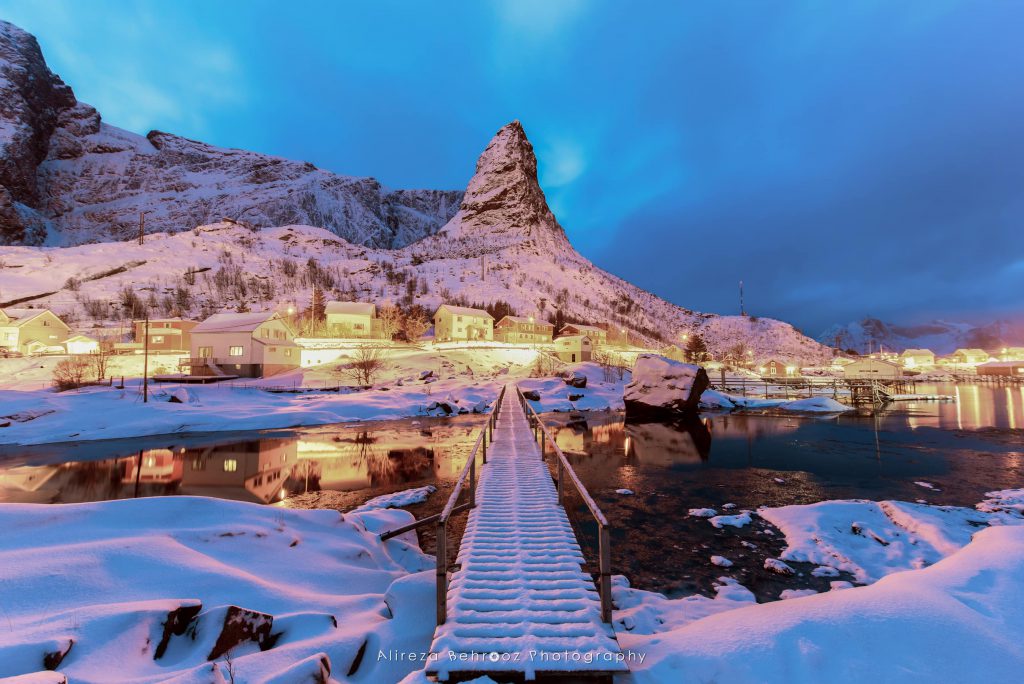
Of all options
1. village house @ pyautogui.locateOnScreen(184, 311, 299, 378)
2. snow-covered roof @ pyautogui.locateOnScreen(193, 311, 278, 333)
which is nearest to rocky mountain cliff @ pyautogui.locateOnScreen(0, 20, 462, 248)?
snow-covered roof @ pyautogui.locateOnScreen(193, 311, 278, 333)

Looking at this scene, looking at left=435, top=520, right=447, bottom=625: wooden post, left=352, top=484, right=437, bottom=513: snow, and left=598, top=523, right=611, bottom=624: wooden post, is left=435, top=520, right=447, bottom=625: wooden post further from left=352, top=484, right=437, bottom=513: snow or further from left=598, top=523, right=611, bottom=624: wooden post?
left=352, top=484, right=437, bottom=513: snow

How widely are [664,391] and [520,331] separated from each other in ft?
155

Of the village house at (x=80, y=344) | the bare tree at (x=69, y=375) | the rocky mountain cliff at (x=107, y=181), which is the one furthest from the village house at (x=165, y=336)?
the rocky mountain cliff at (x=107, y=181)

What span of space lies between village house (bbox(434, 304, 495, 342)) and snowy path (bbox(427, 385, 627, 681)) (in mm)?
65701

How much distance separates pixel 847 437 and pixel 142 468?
39.8 meters

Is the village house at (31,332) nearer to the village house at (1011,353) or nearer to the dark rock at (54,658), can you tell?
the dark rock at (54,658)

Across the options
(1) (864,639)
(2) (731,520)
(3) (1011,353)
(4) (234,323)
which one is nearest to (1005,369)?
(3) (1011,353)

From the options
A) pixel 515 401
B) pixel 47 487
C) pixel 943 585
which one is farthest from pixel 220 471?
pixel 943 585

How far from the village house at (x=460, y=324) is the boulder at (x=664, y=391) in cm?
4392

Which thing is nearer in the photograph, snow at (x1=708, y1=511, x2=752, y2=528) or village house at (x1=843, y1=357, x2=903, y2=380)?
snow at (x1=708, y1=511, x2=752, y2=528)

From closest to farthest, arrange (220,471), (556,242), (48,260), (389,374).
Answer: (220,471) < (389,374) < (48,260) < (556,242)

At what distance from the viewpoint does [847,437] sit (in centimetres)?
2525

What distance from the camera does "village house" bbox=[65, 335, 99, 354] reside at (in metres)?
53.7

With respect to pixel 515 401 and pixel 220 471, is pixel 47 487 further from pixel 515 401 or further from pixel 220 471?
pixel 515 401
